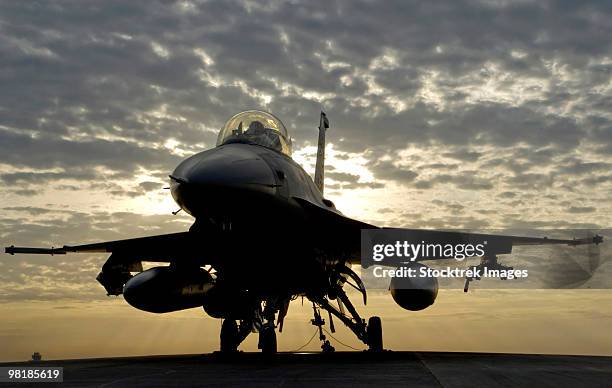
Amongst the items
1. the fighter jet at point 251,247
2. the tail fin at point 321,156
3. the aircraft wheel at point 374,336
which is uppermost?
the tail fin at point 321,156

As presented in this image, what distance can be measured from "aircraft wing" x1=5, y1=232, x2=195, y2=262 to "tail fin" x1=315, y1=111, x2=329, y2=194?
34.8ft

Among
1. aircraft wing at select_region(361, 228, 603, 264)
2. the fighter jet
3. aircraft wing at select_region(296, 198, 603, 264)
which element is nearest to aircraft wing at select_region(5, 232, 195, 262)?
the fighter jet

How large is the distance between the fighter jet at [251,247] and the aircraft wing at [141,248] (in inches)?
1.4

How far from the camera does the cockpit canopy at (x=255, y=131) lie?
16.4m

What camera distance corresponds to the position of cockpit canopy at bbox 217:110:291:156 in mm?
16406

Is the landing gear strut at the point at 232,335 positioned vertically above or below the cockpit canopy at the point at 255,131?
below

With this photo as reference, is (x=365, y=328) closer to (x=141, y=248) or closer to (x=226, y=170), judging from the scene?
(x=141, y=248)

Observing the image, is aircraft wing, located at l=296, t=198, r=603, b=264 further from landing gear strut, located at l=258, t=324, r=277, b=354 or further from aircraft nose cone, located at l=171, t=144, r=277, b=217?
landing gear strut, located at l=258, t=324, r=277, b=354

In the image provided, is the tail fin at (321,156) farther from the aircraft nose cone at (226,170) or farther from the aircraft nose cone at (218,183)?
the aircraft nose cone at (218,183)

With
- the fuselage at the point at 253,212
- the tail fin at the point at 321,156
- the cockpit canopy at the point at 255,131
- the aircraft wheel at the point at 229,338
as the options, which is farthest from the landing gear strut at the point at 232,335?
the tail fin at the point at 321,156

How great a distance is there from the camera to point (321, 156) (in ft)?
102

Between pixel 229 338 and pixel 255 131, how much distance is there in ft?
21.9

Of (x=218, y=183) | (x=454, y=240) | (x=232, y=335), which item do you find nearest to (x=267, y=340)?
(x=232, y=335)

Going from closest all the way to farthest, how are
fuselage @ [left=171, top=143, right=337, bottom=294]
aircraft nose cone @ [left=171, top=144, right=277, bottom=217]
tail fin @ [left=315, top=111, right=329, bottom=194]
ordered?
1. aircraft nose cone @ [left=171, top=144, right=277, bottom=217]
2. fuselage @ [left=171, top=143, right=337, bottom=294]
3. tail fin @ [left=315, top=111, right=329, bottom=194]
